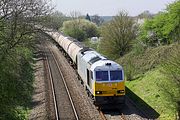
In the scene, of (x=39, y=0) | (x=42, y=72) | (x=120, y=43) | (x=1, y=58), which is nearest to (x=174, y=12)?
(x=120, y=43)

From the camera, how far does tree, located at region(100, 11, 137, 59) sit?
48.8 meters

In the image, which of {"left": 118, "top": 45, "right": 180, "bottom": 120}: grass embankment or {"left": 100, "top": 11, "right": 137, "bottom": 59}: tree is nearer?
{"left": 118, "top": 45, "right": 180, "bottom": 120}: grass embankment

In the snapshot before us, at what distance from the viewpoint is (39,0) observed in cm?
2628

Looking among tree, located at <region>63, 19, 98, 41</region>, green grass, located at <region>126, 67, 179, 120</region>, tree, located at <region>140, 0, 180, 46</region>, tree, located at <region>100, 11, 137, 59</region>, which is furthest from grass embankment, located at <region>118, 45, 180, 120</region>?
tree, located at <region>63, 19, 98, 41</region>

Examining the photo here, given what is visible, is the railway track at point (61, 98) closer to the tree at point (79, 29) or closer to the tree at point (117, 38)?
the tree at point (117, 38)

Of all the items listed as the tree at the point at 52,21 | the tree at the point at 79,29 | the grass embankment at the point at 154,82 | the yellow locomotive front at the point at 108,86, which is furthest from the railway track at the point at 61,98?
the tree at the point at 79,29

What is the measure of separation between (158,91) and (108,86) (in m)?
5.30

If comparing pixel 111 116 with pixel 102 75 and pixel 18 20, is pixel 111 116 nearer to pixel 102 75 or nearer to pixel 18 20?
pixel 102 75

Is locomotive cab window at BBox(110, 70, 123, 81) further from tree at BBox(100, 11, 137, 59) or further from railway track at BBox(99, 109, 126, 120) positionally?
tree at BBox(100, 11, 137, 59)

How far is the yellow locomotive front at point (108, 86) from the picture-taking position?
2102cm

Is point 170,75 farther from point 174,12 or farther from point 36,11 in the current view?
point 174,12

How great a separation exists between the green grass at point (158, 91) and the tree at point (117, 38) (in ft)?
57.1

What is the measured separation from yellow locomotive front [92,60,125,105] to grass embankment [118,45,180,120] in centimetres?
219

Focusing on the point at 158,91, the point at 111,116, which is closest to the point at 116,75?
the point at 111,116
